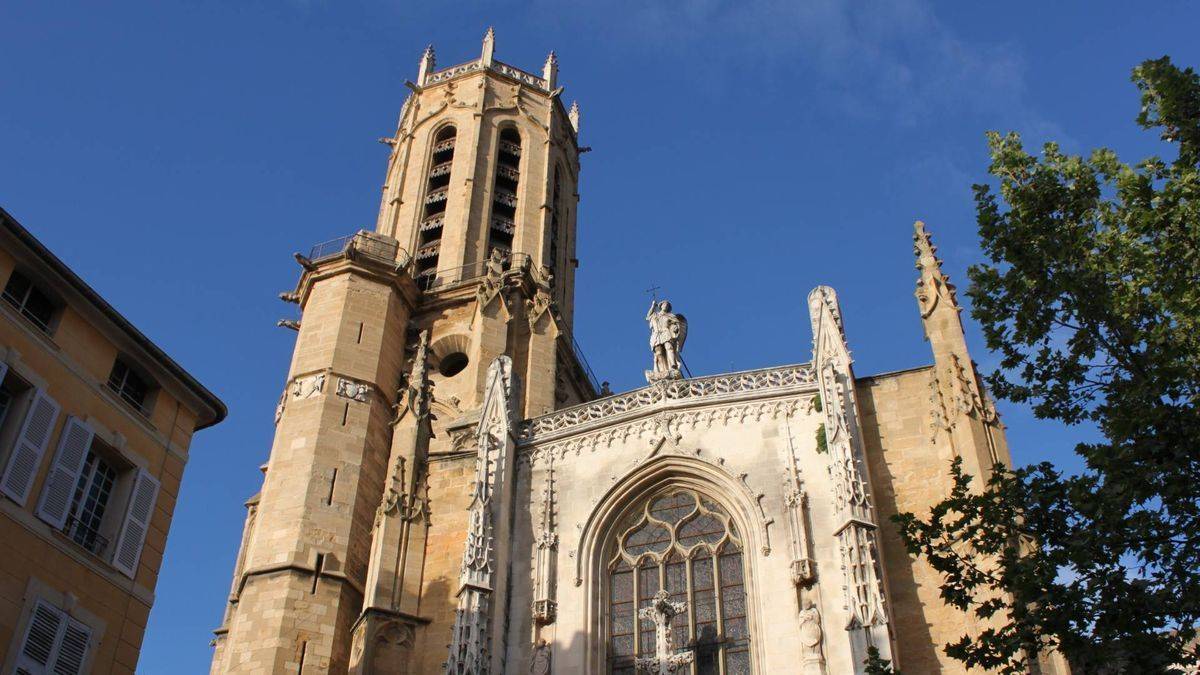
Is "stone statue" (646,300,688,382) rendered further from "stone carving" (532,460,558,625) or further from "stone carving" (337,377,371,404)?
"stone carving" (337,377,371,404)

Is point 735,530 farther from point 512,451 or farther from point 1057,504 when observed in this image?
point 1057,504

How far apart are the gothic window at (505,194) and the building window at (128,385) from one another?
15.3m

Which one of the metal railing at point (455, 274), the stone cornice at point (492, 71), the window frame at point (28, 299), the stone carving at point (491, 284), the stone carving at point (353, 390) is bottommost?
the window frame at point (28, 299)

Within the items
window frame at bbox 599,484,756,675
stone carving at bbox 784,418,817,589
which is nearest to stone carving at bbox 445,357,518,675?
window frame at bbox 599,484,756,675

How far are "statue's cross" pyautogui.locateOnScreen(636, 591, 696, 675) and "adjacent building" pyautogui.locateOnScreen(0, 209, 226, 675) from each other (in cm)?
660

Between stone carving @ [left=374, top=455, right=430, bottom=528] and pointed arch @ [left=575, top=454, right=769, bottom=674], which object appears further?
stone carving @ [left=374, top=455, right=430, bottom=528]

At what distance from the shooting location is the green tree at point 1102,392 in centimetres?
991

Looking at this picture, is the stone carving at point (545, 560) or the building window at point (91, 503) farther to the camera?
the stone carving at point (545, 560)

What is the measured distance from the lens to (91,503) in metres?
13.9

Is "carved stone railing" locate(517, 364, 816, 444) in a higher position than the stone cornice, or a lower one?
lower

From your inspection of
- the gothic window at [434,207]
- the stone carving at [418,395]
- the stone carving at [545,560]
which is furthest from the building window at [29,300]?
the gothic window at [434,207]

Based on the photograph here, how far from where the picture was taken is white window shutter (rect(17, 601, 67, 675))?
11957 mm

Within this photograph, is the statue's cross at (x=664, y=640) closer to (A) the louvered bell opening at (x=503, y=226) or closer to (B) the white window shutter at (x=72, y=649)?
(B) the white window shutter at (x=72, y=649)

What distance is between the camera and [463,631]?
1716 cm
